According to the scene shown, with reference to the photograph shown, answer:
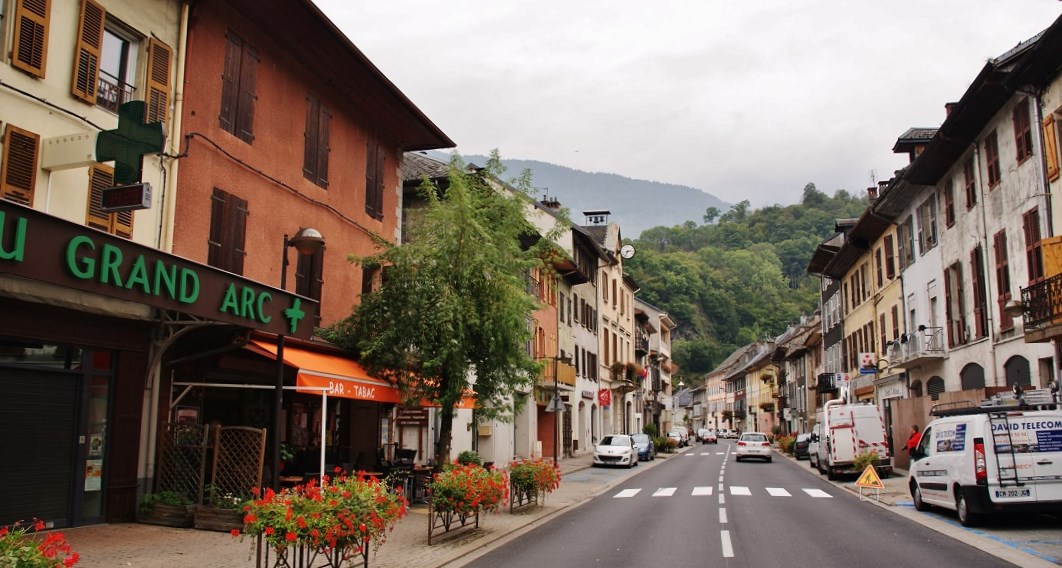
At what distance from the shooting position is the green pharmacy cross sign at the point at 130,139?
1048 centimetres

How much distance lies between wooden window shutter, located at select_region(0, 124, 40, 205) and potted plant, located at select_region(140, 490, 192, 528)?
4.90 meters

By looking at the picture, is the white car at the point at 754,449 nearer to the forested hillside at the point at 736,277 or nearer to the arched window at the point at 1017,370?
the arched window at the point at 1017,370

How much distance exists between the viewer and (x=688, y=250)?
14162cm

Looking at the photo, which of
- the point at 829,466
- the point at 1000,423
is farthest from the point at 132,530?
the point at 829,466

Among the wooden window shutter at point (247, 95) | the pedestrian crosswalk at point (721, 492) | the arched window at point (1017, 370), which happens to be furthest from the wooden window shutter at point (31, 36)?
the arched window at point (1017, 370)

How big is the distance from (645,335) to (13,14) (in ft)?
210

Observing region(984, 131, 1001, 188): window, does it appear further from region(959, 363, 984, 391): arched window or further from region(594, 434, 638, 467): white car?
region(594, 434, 638, 467): white car

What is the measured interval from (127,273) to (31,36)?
422cm

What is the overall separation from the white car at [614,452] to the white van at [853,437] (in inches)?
397

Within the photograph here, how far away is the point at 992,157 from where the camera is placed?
21906 mm

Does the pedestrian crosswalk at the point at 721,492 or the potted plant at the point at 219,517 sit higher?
the potted plant at the point at 219,517

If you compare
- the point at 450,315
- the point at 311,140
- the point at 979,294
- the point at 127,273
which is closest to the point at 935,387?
the point at 979,294

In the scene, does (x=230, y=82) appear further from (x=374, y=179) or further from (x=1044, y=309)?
(x=1044, y=309)

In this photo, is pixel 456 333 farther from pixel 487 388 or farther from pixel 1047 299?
pixel 1047 299
